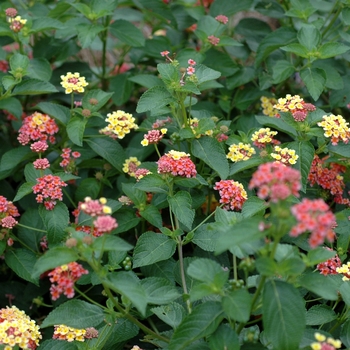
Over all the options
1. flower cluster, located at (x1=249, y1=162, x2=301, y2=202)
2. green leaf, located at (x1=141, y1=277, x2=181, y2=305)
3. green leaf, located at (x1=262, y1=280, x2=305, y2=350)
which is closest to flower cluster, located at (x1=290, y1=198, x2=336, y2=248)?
flower cluster, located at (x1=249, y1=162, x2=301, y2=202)

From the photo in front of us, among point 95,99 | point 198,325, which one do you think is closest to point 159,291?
point 198,325

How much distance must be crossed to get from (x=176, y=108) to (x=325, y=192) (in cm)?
66

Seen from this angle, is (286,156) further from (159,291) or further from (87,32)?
(87,32)

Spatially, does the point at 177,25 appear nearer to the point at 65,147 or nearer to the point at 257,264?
the point at 65,147

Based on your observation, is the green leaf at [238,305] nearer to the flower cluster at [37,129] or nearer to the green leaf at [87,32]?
the flower cluster at [37,129]

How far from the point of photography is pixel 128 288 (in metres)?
1.58

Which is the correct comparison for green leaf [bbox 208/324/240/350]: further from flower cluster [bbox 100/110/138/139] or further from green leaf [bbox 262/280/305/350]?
flower cluster [bbox 100/110/138/139]

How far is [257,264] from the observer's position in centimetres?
146

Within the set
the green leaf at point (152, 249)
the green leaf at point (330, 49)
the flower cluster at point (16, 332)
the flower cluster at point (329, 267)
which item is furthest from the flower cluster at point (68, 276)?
the green leaf at point (330, 49)

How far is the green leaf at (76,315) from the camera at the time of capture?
1776 millimetres

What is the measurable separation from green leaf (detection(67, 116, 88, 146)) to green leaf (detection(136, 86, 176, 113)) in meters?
0.30

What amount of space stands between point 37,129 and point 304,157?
3.42ft

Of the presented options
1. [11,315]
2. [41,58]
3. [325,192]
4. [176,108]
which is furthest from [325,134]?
[41,58]

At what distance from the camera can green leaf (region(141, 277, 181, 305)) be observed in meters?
1.74
